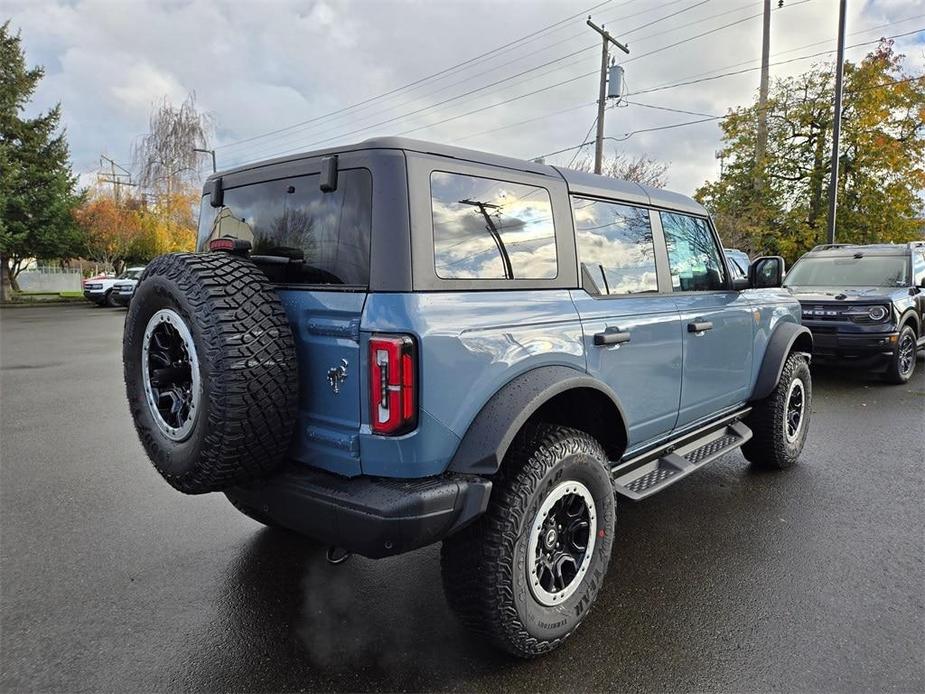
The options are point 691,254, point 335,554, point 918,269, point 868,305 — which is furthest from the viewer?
point 918,269

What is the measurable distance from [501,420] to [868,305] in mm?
7799

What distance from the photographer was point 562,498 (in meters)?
2.60

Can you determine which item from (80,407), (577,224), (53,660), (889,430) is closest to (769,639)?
(577,224)

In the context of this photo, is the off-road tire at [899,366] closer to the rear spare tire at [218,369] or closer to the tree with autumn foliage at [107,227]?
the rear spare tire at [218,369]

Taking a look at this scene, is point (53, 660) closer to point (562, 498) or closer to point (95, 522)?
A: point (95, 522)

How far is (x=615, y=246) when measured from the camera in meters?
3.26

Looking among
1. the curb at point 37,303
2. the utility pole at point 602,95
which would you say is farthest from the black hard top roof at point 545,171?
the curb at point 37,303

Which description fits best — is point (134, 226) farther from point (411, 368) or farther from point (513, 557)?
point (513, 557)

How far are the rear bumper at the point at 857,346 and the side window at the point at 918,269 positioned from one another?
149cm

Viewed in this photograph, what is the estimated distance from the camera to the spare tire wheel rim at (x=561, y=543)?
2475 mm

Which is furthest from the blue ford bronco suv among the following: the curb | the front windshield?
the curb

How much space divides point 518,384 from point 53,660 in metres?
2.20

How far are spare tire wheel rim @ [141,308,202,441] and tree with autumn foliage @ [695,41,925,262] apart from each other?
20076 millimetres

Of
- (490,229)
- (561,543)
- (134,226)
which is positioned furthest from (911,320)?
(134,226)
